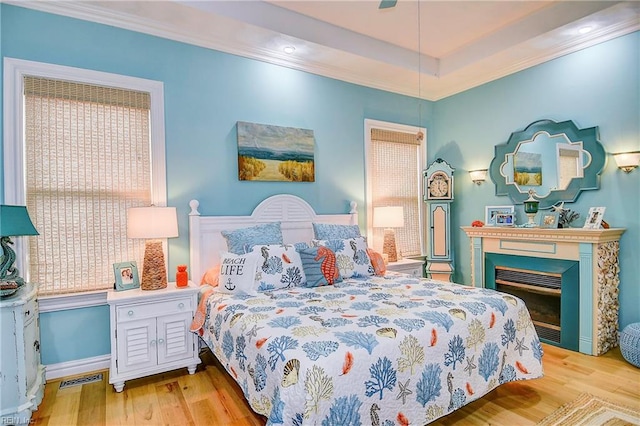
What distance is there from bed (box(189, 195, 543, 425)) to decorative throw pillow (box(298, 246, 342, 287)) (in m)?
0.06

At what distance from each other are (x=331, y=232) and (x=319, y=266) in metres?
0.66

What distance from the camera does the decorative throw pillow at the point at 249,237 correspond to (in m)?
2.98

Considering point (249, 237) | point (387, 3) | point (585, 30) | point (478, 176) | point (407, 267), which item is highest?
point (585, 30)

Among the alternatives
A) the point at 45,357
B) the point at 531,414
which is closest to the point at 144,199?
the point at 45,357

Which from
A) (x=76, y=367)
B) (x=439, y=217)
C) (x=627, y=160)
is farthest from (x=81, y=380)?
(x=627, y=160)

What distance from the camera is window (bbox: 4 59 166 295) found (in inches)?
101

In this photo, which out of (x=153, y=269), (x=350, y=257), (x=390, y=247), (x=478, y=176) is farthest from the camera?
(x=478, y=176)

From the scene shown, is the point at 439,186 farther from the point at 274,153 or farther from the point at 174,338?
the point at 174,338

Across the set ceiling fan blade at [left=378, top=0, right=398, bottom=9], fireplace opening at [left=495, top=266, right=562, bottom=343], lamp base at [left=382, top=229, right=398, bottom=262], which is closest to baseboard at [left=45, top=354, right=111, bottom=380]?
lamp base at [left=382, top=229, right=398, bottom=262]

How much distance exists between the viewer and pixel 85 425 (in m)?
2.09

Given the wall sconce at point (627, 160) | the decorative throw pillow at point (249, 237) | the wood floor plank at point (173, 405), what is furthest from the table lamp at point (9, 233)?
the wall sconce at point (627, 160)

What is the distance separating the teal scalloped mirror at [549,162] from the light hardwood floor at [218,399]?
5.22ft

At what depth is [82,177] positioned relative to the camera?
2766 mm

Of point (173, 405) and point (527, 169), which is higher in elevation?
point (527, 169)
